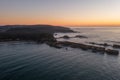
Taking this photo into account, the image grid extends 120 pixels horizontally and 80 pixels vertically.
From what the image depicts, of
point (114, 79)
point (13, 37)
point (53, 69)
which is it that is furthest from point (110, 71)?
point (13, 37)

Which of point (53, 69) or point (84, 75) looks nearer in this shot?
point (84, 75)

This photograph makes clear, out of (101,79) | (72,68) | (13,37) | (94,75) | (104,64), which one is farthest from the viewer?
(13,37)

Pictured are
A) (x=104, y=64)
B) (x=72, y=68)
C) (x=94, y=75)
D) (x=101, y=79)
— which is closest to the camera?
(x=101, y=79)

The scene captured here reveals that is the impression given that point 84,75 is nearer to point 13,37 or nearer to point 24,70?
point 24,70

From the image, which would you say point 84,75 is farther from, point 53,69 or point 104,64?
point 104,64

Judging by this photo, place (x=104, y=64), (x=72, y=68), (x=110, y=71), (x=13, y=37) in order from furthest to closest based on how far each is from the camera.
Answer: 1. (x=13, y=37)
2. (x=104, y=64)
3. (x=72, y=68)
4. (x=110, y=71)

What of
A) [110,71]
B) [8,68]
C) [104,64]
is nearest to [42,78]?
[8,68]

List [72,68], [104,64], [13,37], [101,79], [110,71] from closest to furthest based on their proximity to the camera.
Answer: [101,79] < [110,71] < [72,68] < [104,64] < [13,37]

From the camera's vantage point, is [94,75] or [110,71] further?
[110,71]
